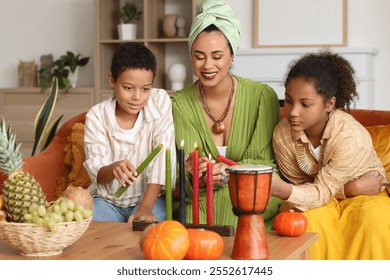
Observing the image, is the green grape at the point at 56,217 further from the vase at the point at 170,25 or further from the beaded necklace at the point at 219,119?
the vase at the point at 170,25

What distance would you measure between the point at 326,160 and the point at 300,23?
10.0 ft

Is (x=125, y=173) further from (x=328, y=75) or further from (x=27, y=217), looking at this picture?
(x=328, y=75)

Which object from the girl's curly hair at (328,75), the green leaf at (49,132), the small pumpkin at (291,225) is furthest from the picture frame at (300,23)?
the small pumpkin at (291,225)

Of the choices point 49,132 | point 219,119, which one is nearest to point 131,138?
point 219,119

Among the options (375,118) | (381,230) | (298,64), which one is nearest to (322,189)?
(381,230)

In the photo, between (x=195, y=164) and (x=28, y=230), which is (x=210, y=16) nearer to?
(x=195, y=164)

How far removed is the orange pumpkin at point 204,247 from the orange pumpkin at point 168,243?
3cm

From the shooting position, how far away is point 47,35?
6.33 m

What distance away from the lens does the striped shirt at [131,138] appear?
279cm

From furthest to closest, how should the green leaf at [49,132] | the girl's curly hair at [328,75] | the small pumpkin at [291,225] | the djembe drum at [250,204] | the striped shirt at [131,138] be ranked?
the green leaf at [49,132]
the striped shirt at [131,138]
the girl's curly hair at [328,75]
the small pumpkin at [291,225]
the djembe drum at [250,204]

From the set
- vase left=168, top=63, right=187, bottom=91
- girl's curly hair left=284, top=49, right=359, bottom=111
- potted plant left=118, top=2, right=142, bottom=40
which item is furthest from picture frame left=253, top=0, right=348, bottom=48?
girl's curly hair left=284, top=49, right=359, bottom=111

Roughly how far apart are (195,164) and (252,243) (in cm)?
36

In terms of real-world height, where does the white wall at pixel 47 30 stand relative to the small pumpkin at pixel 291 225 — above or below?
above

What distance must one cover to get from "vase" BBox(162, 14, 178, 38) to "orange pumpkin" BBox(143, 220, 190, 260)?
13.6ft
